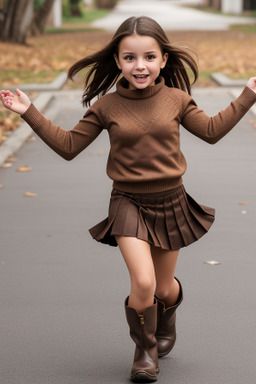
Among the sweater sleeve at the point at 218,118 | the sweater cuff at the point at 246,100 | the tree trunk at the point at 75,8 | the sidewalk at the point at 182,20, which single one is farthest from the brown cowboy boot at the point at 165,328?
the tree trunk at the point at 75,8

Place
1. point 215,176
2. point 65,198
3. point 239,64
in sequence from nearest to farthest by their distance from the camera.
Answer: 1. point 65,198
2. point 215,176
3. point 239,64

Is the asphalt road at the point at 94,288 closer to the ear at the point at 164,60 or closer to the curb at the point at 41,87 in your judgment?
the ear at the point at 164,60

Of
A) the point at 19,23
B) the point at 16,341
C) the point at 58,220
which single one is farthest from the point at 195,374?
the point at 19,23

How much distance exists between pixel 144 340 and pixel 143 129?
2.90 feet

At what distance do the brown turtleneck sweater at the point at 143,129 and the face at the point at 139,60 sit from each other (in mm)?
78

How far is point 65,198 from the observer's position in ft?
26.7

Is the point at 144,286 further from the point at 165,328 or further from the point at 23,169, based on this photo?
the point at 23,169

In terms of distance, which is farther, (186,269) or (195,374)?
(186,269)

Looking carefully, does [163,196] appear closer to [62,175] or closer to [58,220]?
[58,220]

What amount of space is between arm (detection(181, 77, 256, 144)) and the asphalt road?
3.42 ft

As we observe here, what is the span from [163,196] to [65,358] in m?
0.91

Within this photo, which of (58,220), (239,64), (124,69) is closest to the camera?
(124,69)

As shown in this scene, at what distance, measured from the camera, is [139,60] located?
3.90 meters

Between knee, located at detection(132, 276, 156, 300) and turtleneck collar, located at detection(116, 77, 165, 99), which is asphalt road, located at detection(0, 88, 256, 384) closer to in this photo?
knee, located at detection(132, 276, 156, 300)
